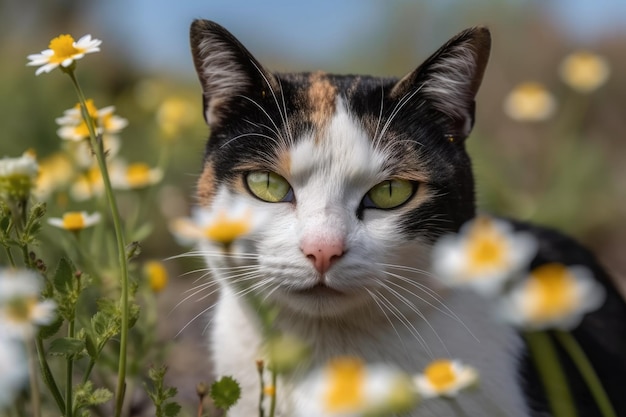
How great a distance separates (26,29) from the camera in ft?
22.3

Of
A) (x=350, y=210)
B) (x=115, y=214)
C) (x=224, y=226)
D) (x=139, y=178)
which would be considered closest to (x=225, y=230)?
(x=224, y=226)

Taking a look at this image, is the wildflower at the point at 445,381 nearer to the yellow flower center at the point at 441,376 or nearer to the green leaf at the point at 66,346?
the yellow flower center at the point at 441,376

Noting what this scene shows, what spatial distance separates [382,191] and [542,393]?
22.1 inches

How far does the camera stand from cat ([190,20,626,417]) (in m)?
1.42

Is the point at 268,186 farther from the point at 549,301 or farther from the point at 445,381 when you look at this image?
the point at 549,301

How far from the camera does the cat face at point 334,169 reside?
1.41 metres

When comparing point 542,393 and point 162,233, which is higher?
point 542,393

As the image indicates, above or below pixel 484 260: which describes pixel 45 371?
below

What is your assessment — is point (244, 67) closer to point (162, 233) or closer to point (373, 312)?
point (373, 312)

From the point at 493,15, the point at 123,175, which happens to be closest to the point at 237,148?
the point at 123,175

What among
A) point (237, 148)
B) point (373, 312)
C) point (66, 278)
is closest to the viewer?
point (66, 278)

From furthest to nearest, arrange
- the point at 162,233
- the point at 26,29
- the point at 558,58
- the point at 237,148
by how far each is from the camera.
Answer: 1. the point at 26,29
2. the point at 558,58
3. the point at 162,233
4. the point at 237,148

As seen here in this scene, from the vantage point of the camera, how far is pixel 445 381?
39.1 inches

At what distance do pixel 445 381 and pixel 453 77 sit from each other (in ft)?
2.70
